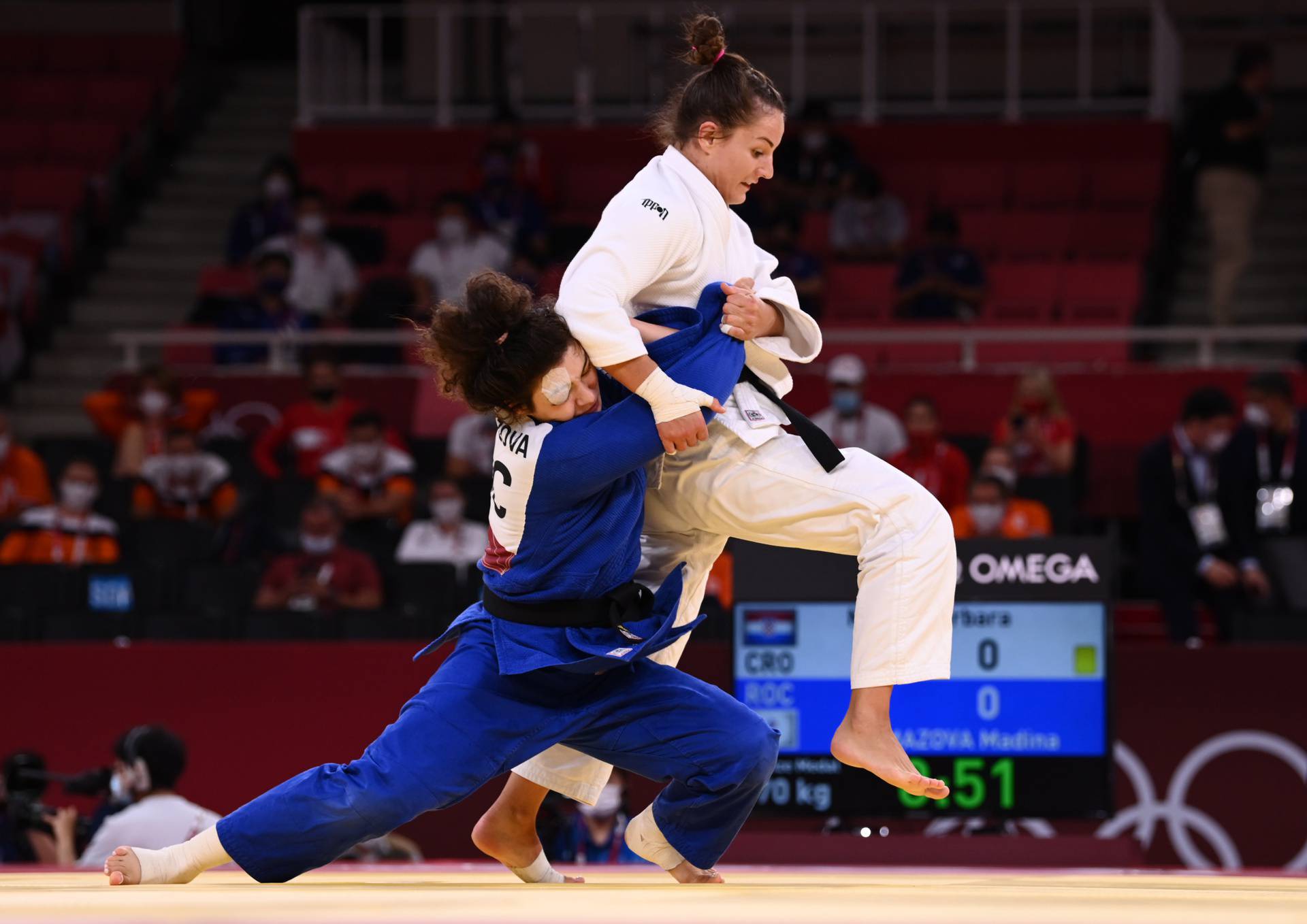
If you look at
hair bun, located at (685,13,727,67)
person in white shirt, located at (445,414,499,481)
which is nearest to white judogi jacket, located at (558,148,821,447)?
hair bun, located at (685,13,727,67)

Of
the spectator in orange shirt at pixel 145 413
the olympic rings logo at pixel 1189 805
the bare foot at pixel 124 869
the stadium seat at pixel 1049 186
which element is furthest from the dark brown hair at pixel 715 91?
the stadium seat at pixel 1049 186

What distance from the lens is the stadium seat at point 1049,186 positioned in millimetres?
12734

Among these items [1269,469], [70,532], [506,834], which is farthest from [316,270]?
[506,834]

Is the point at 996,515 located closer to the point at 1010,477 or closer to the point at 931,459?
the point at 1010,477

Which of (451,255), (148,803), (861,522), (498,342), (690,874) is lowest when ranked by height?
(148,803)

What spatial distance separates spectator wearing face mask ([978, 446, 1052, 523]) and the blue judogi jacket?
5.19 metres

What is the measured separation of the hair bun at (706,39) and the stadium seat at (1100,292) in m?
8.03

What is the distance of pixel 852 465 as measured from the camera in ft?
12.3

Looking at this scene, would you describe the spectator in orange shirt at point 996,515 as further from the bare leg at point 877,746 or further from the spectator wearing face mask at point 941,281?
the bare leg at point 877,746

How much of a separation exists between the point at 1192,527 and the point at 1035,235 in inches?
165

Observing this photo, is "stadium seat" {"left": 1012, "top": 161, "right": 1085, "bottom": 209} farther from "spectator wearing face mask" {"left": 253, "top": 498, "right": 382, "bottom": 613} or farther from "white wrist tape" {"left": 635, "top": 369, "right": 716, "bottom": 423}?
"white wrist tape" {"left": 635, "top": 369, "right": 716, "bottom": 423}

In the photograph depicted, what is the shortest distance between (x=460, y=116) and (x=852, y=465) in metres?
11.6

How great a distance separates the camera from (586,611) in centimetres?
370

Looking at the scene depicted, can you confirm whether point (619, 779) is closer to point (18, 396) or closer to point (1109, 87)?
point (18, 396)
